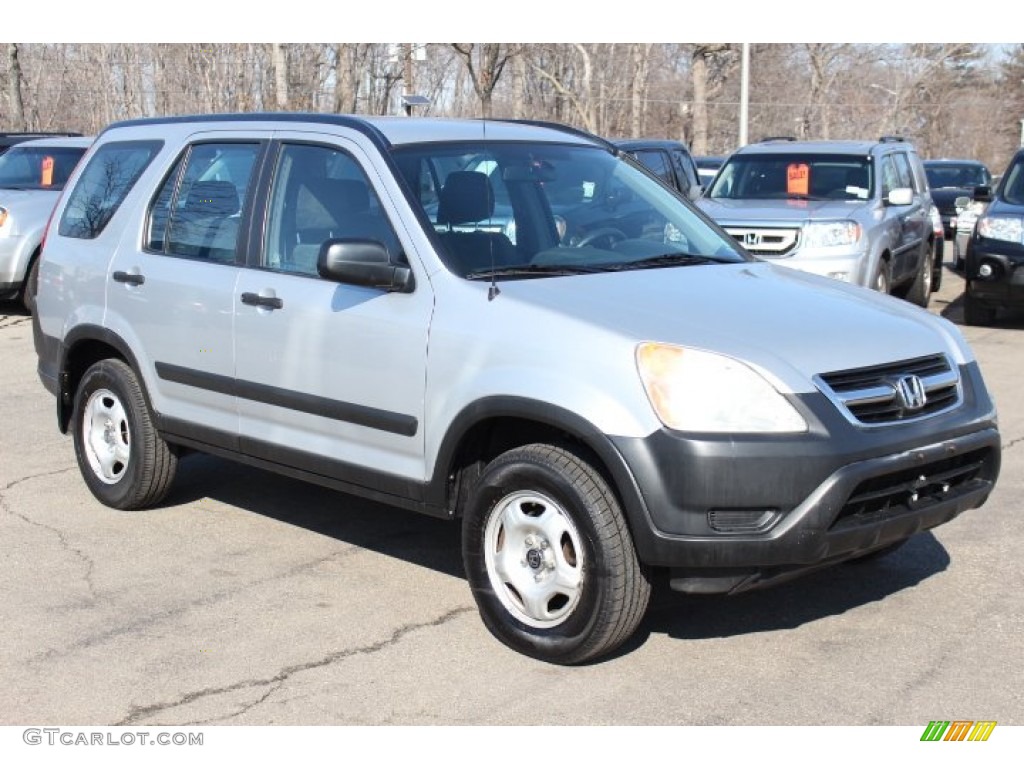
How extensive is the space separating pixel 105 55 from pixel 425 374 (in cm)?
3563

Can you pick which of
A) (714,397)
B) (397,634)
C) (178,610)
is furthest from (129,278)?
(714,397)

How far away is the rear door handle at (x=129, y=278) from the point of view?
6.15 meters

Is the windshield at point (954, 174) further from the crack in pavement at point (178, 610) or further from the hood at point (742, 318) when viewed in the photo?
the crack in pavement at point (178, 610)

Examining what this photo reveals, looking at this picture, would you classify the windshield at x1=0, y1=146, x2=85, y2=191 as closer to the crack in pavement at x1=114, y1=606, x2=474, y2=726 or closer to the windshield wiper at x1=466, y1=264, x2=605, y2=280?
the windshield wiper at x1=466, y1=264, x2=605, y2=280

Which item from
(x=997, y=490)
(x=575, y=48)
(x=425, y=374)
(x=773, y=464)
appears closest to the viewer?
(x=773, y=464)

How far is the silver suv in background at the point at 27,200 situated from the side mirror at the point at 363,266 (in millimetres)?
8591

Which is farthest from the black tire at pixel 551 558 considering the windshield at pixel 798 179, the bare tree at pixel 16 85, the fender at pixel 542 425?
the bare tree at pixel 16 85

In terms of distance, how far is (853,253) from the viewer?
11.3m

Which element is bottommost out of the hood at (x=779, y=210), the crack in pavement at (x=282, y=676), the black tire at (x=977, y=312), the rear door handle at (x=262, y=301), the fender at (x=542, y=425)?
the crack in pavement at (x=282, y=676)

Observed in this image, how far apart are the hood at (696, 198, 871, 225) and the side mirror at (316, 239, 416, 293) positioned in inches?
266

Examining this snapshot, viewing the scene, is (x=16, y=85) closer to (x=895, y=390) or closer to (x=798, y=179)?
(x=798, y=179)

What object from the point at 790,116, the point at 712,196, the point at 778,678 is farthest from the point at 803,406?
the point at 790,116

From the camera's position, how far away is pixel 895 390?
448 cm

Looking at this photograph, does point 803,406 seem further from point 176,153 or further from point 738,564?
point 176,153
